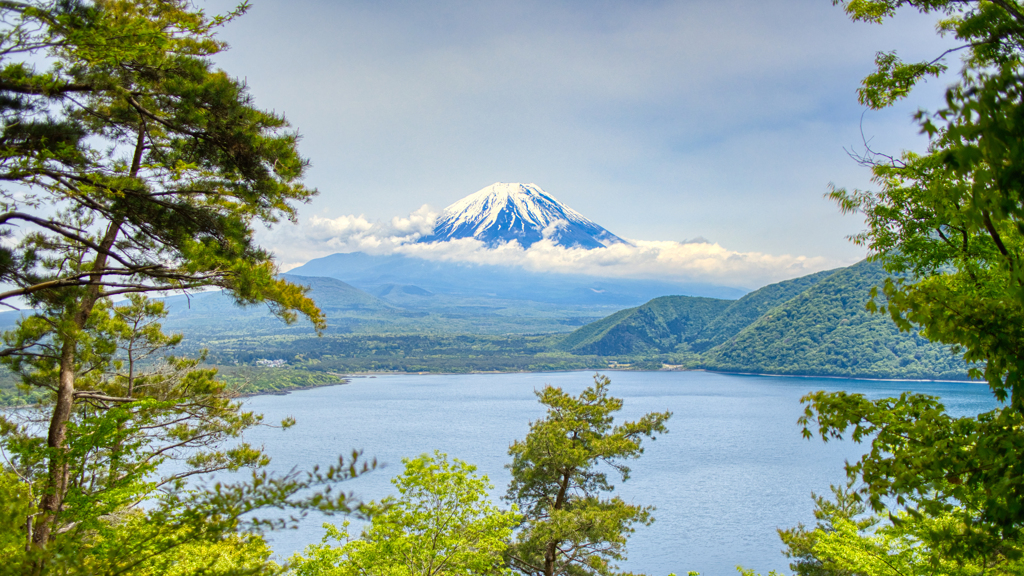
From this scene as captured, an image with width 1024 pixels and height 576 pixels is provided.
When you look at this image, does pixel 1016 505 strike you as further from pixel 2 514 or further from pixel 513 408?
pixel 513 408

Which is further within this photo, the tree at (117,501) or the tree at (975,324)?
the tree at (117,501)

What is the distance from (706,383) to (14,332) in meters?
91.6

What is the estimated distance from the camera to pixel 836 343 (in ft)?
302

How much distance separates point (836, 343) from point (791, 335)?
982 cm

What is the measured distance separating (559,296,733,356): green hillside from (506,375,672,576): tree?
129777 mm

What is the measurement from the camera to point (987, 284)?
415 cm

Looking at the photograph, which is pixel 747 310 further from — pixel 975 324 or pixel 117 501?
pixel 117 501

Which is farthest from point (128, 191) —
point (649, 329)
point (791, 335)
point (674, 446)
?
point (649, 329)

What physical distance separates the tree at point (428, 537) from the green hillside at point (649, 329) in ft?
446

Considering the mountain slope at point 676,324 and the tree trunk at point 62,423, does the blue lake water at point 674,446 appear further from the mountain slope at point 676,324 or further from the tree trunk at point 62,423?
the mountain slope at point 676,324

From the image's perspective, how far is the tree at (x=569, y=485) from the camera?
11.7 m

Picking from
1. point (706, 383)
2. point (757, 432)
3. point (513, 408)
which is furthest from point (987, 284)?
point (706, 383)

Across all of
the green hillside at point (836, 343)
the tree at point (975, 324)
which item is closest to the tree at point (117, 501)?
the tree at point (975, 324)

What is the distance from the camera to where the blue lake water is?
2638cm
